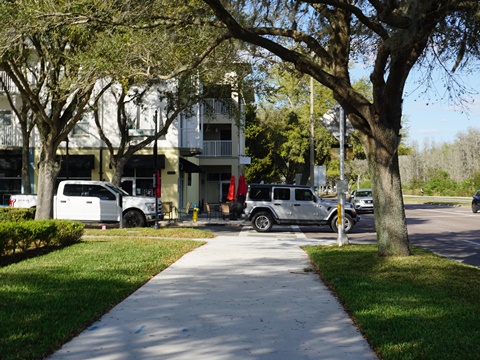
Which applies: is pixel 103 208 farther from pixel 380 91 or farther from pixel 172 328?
pixel 172 328

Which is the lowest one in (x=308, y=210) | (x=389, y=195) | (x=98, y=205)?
(x=308, y=210)

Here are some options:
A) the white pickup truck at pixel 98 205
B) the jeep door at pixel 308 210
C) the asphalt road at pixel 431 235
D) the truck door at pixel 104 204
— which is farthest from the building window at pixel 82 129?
the jeep door at pixel 308 210

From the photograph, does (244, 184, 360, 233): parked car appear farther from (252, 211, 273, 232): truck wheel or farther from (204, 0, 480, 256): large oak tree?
(204, 0, 480, 256): large oak tree

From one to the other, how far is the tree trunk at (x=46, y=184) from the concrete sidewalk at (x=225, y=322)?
32.5 ft

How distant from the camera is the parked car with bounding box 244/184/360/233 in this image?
23625mm

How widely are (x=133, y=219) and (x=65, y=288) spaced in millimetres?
14891

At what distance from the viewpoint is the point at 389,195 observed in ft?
39.5

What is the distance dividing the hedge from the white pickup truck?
6.84 meters

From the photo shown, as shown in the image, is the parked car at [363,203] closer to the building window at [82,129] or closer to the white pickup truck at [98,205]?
the building window at [82,129]

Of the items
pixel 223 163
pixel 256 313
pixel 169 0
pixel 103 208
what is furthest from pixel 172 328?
pixel 223 163

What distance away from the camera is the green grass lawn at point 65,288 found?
6004 millimetres

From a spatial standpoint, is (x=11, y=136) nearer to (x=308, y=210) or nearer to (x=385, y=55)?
(x=308, y=210)

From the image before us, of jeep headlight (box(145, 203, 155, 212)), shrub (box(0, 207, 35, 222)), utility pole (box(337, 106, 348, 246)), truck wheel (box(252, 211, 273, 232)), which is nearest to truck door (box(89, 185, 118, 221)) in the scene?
jeep headlight (box(145, 203, 155, 212))

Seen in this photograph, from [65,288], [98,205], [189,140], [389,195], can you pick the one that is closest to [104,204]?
[98,205]
